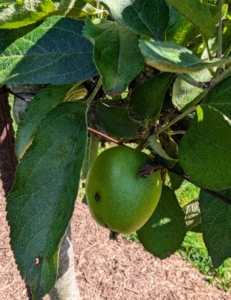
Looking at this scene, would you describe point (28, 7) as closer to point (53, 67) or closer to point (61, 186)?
point (53, 67)

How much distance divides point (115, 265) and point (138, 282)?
0.14 metres

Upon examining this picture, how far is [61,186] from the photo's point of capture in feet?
1.52

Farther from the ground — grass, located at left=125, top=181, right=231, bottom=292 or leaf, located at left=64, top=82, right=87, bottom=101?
leaf, located at left=64, top=82, right=87, bottom=101

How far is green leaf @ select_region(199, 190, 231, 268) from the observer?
0.61m

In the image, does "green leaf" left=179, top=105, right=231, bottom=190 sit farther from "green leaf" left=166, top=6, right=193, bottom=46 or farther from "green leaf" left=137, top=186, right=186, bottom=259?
"green leaf" left=137, top=186, right=186, bottom=259

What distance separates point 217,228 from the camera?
2.02 feet

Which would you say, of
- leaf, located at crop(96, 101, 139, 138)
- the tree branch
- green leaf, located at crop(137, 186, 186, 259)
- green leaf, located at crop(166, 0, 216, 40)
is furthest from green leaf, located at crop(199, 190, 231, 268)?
the tree branch

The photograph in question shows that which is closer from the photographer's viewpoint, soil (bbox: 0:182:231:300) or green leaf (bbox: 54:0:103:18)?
green leaf (bbox: 54:0:103:18)

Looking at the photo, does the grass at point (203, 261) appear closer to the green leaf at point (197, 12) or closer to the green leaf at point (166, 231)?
the green leaf at point (166, 231)

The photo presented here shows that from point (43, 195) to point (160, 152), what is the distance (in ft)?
0.50

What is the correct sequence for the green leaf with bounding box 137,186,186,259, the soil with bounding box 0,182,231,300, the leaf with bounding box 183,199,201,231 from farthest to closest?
the soil with bounding box 0,182,231,300 → the leaf with bounding box 183,199,201,231 → the green leaf with bounding box 137,186,186,259

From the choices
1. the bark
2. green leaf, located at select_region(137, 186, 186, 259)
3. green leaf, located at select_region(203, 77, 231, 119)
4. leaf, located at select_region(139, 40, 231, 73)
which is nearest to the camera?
leaf, located at select_region(139, 40, 231, 73)

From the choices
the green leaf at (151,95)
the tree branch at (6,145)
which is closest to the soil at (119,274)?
the tree branch at (6,145)

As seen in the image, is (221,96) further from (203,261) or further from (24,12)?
(203,261)
